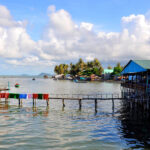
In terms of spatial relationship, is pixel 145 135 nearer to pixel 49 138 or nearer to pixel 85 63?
pixel 49 138

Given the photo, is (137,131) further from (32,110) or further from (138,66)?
(32,110)

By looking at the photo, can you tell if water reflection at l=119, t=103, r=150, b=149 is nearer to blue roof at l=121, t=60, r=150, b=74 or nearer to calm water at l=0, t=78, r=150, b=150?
calm water at l=0, t=78, r=150, b=150

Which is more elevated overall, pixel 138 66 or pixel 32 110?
pixel 138 66

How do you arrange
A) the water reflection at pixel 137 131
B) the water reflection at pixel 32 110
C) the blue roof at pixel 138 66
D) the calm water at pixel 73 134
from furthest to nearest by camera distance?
the water reflection at pixel 32 110 → the blue roof at pixel 138 66 → the water reflection at pixel 137 131 → the calm water at pixel 73 134

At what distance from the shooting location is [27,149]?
697 inches

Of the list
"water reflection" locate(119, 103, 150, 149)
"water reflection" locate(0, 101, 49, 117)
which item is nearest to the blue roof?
"water reflection" locate(119, 103, 150, 149)

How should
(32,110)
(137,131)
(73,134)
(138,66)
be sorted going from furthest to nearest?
(32,110)
(138,66)
(137,131)
(73,134)

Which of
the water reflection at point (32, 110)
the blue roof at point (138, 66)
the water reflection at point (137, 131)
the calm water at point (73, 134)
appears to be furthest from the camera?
the water reflection at point (32, 110)

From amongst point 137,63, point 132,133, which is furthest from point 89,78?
point 132,133

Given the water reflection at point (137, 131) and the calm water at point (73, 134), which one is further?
the water reflection at point (137, 131)

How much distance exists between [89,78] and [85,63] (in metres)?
21.3

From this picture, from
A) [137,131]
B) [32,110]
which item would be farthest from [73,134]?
[32,110]

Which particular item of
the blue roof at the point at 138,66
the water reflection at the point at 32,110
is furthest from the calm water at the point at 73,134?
the blue roof at the point at 138,66

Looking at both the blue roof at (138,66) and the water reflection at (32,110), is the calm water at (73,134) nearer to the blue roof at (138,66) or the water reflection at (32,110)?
the water reflection at (32,110)
